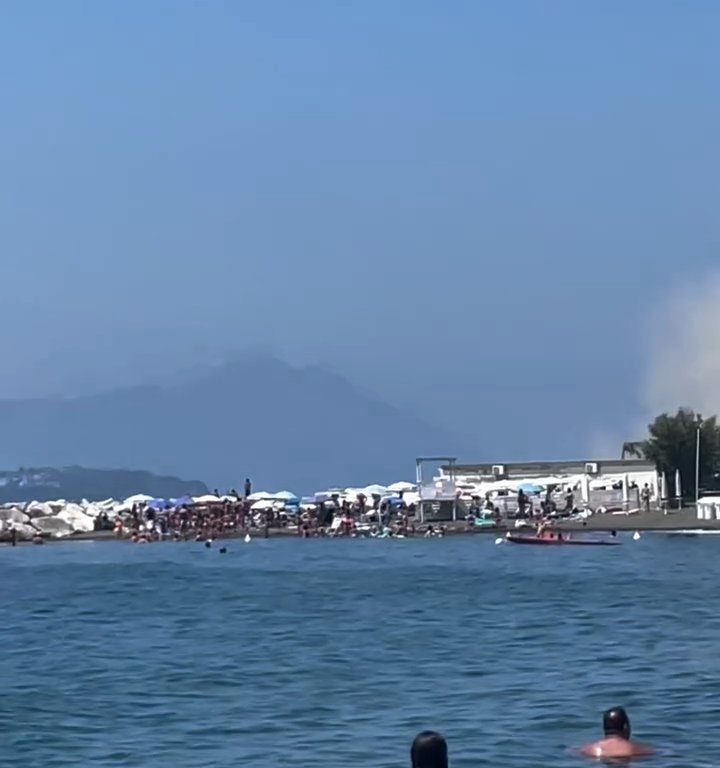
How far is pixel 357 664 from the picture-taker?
32438 mm

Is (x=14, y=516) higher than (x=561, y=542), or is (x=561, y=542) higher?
(x=14, y=516)

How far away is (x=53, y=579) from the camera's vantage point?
65.2m

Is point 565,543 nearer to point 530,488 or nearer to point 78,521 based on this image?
point 530,488

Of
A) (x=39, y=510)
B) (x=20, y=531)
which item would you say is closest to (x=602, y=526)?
(x=20, y=531)

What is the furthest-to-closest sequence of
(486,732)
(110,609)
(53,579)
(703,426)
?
(703,426) → (53,579) → (110,609) → (486,732)

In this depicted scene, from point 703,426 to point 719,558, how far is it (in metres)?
41.8

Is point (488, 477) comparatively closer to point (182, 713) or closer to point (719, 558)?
point (719, 558)

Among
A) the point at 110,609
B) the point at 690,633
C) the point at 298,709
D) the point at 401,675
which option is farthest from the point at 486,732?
the point at 110,609

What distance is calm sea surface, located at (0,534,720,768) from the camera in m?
23.4

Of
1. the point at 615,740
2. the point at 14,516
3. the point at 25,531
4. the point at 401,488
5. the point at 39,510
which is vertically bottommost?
the point at 615,740

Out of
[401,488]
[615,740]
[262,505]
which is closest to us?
[615,740]

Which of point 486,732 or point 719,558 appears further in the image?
point 719,558

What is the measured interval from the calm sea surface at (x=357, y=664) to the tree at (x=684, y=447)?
39.8 meters

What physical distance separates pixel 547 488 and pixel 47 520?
27284 mm
